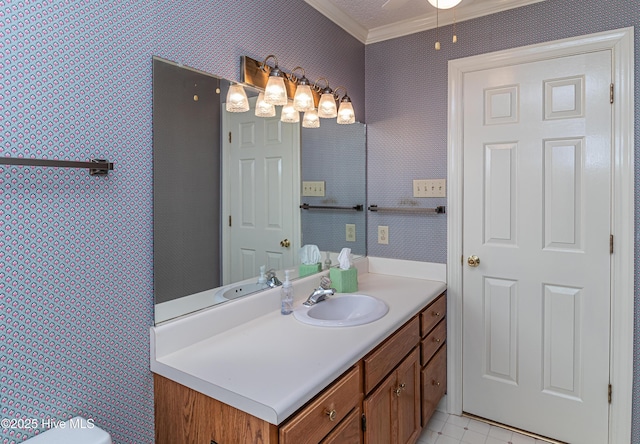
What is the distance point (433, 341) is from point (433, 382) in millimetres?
231

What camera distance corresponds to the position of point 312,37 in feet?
6.75

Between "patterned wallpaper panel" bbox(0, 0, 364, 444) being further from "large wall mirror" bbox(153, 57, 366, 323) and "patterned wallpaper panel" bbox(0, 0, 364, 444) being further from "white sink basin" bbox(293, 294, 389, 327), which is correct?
"white sink basin" bbox(293, 294, 389, 327)

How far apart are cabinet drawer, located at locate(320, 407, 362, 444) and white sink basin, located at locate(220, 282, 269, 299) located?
65 centimetres

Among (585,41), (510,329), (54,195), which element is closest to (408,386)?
(510,329)

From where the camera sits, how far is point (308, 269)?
6.74ft

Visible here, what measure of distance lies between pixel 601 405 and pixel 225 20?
8.41 feet

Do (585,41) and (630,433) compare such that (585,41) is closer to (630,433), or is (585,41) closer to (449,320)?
(449,320)

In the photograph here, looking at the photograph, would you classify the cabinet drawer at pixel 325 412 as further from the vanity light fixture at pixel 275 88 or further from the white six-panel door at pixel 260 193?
the vanity light fixture at pixel 275 88

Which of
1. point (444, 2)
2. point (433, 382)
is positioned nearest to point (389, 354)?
point (433, 382)

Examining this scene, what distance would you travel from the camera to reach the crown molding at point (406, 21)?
2082 millimetres

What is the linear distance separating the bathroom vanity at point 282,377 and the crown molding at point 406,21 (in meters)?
1.52

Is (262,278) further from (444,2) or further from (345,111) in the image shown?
(444,2)

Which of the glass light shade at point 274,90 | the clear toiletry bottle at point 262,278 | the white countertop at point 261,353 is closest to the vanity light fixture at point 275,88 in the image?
the glass light shade at point 274,90

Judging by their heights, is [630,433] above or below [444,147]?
below
